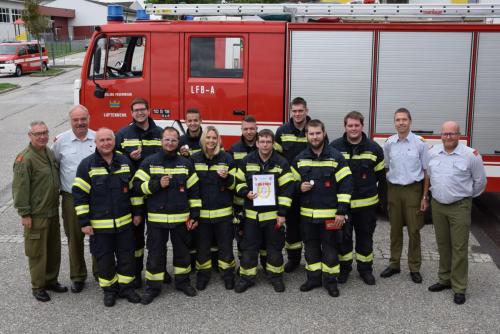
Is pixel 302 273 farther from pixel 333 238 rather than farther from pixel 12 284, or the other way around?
pixel 12 284

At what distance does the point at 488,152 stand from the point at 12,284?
574 cm

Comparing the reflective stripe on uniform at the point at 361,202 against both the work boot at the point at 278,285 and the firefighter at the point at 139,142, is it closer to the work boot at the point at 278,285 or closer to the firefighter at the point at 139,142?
the work boot at the point at 278,285

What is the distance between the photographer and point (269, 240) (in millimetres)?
5504

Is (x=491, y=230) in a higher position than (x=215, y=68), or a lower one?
lower

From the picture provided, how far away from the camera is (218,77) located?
7.42 meters

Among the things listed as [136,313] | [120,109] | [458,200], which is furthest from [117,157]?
[458,200]

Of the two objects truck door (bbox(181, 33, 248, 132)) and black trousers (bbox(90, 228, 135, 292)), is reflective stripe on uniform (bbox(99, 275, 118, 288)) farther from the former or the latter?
truck door (bbox(181, 33, 248, 132))

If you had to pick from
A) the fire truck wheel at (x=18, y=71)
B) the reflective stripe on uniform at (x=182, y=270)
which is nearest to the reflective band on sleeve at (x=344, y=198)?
the reflective stripe on uniform at (x=182, y=270)

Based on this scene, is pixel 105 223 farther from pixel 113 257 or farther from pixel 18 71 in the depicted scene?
pixel 18 71

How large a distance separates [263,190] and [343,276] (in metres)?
1.22

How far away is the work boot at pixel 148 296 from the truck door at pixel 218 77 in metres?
2.81

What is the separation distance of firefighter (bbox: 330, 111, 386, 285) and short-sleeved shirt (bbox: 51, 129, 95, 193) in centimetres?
241

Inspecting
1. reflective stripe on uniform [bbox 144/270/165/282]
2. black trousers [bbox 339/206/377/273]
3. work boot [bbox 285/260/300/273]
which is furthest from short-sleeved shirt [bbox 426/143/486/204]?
reflective stripe on uniform [bbox 144/270/165/282]

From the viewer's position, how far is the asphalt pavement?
468cm
